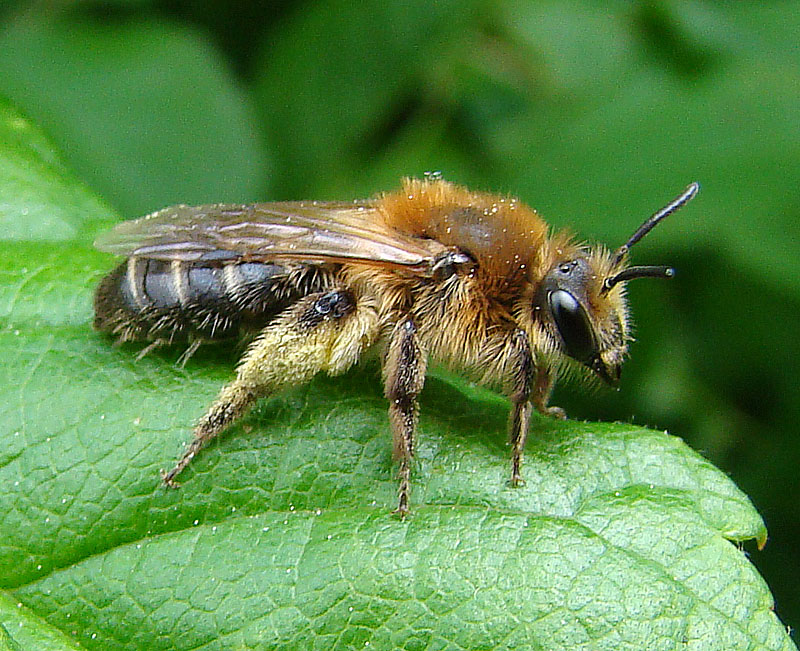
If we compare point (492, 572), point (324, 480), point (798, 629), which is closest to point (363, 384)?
point (324, 480)

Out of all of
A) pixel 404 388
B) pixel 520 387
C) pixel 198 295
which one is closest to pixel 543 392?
pixel 520 387

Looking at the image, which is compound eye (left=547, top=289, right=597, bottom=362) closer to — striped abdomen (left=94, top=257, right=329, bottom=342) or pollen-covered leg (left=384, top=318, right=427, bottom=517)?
pollen-covered leg (left=384, top=318, right=427, bottom=517)

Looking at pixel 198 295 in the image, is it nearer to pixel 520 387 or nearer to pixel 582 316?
pixel 520 387

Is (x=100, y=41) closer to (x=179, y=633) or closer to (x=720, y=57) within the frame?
(x=720, y=57)

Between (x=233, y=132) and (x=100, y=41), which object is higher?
(x=100, y=41)

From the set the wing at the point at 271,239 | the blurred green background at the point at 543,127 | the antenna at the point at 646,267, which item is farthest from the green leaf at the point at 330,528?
the blurred green background at the point at 543,127

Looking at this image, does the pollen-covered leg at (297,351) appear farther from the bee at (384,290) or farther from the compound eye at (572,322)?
the compound eye at (572,322)
